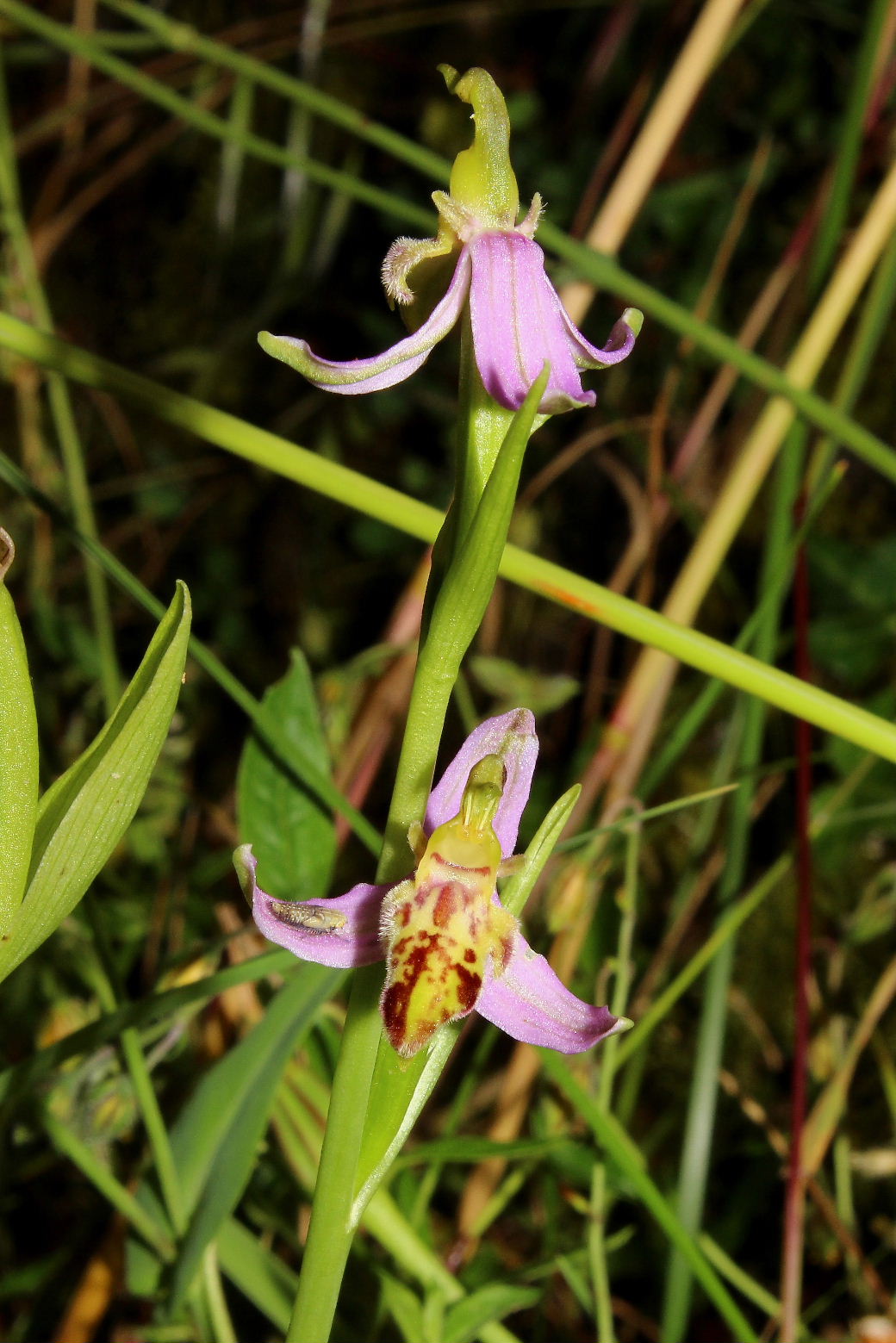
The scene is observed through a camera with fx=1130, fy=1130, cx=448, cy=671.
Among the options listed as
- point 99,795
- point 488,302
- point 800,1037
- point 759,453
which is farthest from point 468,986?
point 759,453

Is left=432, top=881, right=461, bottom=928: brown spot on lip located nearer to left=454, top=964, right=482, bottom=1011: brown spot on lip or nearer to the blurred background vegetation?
left=454, top=964, right=482, bottom=1011: brown spot on lip

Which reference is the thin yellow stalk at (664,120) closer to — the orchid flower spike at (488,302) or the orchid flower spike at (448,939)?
the orchid flower spike at (488,302)

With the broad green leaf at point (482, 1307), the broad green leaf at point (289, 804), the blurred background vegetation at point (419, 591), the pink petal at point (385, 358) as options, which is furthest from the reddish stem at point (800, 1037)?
the pink petal at point (385, 358)

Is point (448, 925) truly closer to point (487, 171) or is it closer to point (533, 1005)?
point (533, 1005)

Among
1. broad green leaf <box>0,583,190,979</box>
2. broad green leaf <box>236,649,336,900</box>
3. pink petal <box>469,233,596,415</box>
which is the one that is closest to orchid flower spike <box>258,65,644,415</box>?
pink petal <box>469,233,596,415</box>

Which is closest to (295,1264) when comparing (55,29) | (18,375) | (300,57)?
(55,29)
